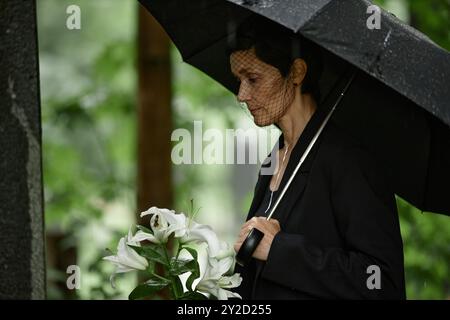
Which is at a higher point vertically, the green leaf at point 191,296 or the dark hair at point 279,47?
the dark hair at point 279,47

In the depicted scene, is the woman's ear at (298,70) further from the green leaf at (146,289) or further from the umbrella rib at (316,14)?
the green leaf at (146,289)

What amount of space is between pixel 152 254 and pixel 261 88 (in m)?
0.75

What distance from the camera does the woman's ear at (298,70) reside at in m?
2.89

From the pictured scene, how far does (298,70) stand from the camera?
2893mm

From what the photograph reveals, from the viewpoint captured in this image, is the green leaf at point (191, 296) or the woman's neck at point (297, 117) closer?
the green leaf at point (191, 296)

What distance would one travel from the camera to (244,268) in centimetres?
289

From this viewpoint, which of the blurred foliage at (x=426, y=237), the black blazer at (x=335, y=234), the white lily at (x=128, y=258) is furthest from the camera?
the blurred foliage at (x=426, y=237)

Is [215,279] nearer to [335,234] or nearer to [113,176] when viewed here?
[335,234]

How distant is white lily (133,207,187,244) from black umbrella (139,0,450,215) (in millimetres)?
704

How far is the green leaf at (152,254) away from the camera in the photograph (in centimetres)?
253

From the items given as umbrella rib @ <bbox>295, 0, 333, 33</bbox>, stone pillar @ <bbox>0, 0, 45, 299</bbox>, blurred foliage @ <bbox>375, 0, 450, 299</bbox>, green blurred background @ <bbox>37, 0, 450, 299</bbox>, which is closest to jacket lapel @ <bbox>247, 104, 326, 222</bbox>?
umbrella rib @ <bbox>295, 0, 333, 33</bbox>

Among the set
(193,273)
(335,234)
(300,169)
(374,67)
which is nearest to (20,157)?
(193,273)

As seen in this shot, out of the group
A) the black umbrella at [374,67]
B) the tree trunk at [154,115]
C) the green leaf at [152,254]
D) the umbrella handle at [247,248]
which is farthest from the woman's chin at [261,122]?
the tree trunk at [154,115]

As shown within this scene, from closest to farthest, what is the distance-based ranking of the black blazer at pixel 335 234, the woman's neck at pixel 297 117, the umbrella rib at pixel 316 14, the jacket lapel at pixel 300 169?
the umbrella rib at pixel 316 14, the black blazer at pixel 335 234, the jacket lapel at pixel 300 169, the woman's neck at pixel 297 117
